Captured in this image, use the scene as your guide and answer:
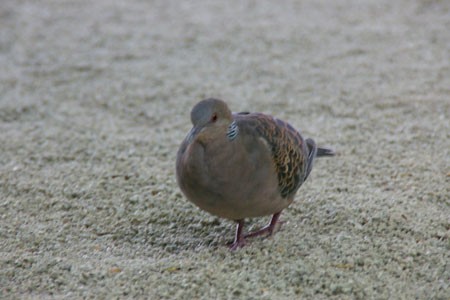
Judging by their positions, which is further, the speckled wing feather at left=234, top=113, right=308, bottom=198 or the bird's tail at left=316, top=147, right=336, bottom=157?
the bird's tail at left=316, top=147, right=336, bottom=157

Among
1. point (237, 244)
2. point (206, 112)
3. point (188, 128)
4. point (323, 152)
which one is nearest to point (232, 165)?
point (206, 112)

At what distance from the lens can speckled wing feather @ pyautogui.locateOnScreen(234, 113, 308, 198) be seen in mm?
3191

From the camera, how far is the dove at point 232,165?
118 inches

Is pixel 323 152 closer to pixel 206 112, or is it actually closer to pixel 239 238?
pixel 239 238

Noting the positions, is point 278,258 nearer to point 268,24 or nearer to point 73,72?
point 73,72

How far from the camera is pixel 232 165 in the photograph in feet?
9.90

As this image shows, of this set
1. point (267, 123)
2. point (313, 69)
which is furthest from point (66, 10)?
point (267, 123)

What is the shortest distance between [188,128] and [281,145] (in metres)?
1.67

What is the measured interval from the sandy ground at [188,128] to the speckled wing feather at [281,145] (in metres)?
0.26

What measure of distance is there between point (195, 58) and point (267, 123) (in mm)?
3074

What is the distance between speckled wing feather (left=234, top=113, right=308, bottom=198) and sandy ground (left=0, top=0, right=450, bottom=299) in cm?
26

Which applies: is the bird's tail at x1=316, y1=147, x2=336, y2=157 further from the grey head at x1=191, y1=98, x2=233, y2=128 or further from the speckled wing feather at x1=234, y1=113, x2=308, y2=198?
the grey head at x1=191, y1=98, x2=233, y2=128

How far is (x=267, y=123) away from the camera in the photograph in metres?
3.26

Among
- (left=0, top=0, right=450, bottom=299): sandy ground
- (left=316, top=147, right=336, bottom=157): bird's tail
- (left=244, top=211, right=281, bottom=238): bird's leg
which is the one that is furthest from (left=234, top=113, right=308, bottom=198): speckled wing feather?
(left=316, top=147, right=336, bottom=157): bird's tail
